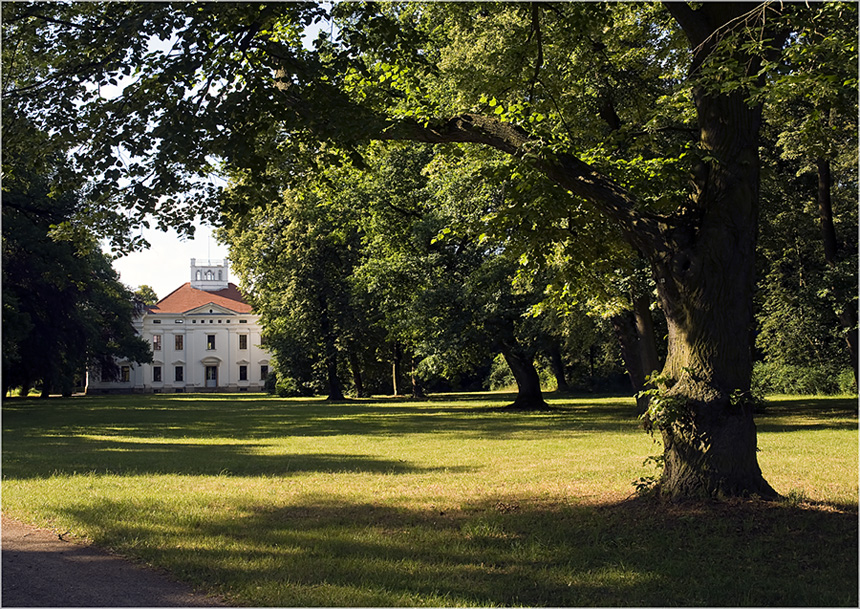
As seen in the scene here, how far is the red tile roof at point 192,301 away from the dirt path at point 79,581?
281ft

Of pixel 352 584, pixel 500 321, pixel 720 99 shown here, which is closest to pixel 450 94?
pixel 720 99

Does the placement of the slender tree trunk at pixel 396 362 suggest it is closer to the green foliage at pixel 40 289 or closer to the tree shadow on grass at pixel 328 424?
the tree shadow on grass at pixel 328 424

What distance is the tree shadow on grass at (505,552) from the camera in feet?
18.4

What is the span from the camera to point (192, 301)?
91688 mm

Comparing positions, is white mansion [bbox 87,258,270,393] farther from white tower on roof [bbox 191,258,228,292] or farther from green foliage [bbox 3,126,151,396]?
green foliage [bbox 3,126,151,396]

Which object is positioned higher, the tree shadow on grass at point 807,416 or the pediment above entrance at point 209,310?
the pediment above entrance at point 209,310

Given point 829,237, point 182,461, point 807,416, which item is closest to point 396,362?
point 807,416

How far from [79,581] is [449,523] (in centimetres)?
365

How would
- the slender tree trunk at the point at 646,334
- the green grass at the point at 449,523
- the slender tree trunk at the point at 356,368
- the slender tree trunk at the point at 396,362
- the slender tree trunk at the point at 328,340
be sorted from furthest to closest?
1. the slender tree trunk at the point at 396,362
2. the slender tree trunk at the point at 356,368
3. the slender tree trunk at the point at 328,340
4. the slender tree trunk at the point at 646,334
5. the green grass at the point at 449,523

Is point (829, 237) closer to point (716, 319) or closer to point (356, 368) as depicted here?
point (716, 319)

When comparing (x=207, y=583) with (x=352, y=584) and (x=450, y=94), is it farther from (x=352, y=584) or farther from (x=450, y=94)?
(x=450, y=94)

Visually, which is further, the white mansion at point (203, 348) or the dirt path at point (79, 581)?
the white mansion at point (203, 348)

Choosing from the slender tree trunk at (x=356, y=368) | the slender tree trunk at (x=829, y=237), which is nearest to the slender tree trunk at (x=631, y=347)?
the slender tree trunk at (x=829, y=237)

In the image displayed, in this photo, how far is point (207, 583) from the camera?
232 inches
